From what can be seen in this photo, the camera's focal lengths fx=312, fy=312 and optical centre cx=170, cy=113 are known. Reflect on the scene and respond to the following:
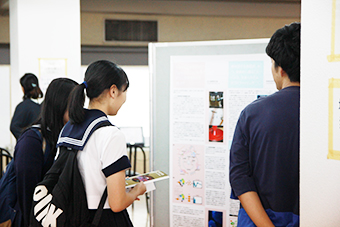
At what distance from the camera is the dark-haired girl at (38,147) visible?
1.53 m

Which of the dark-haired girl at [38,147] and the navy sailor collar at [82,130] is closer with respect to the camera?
the navy sailor collar at [82,130]

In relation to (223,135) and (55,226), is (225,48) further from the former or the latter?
(55,226)

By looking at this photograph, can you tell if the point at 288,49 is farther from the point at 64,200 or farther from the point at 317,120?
the point at 64,200

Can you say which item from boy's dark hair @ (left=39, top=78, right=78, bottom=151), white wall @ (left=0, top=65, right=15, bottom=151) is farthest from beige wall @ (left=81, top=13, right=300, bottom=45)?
boy's dark hair @ (left=39, top=78, right=78, bottom=151)

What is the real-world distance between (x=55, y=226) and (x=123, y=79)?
0.67 metres

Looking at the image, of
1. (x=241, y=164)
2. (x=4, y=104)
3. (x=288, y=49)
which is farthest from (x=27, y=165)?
(x=4, y=104)

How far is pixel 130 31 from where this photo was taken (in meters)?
5.51

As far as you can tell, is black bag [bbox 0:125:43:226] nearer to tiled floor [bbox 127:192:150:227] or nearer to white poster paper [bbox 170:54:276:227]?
white poster paper [bbox 170:54:276:227]

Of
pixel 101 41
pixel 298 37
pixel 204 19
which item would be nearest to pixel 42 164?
pixel 298 37

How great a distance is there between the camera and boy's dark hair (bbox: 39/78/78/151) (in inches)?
62.2

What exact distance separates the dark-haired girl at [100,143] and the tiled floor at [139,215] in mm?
2452

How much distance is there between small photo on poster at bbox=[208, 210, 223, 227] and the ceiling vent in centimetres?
394

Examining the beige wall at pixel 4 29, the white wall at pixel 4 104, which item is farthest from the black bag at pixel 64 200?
the beige wall at pixel 4 29

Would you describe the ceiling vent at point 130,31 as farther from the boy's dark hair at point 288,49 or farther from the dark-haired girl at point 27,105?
the boy's dark hair at point 288,49
